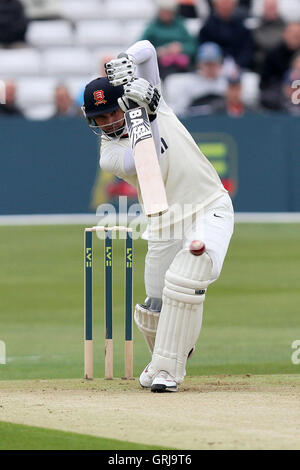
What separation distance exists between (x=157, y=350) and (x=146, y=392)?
0.88 feet

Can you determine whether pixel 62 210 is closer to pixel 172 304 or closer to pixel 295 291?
pixel 295 291

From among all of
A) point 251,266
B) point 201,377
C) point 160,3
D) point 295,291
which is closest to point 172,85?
point 160,3

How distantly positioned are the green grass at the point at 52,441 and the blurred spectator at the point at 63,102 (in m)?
13.3

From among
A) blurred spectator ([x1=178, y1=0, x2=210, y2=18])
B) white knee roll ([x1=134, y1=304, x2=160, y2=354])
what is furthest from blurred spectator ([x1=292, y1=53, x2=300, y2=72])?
white knee roll ([x1=134, y1=304, x2=160, y2=354])

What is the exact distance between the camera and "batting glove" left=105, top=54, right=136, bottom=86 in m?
6.59

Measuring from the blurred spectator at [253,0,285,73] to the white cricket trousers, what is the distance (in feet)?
44.2

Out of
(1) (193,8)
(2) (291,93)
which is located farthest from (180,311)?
(1) (193,8)

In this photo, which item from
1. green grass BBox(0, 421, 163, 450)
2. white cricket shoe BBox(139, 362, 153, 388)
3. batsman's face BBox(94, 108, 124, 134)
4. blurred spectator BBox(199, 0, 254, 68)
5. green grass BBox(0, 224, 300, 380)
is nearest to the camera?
green grass BBox(0, 421, 163, 450)

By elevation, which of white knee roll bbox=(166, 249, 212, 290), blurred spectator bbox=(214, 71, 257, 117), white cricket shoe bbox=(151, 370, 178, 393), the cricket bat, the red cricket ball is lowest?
blurred spectator bbox=(214, 71, 257, 117)

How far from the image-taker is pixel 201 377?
8.07 metres

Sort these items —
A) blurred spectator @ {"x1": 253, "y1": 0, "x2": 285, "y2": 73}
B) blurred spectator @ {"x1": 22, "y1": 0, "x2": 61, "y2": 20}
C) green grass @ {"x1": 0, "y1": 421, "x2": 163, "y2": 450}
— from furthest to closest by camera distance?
blurred spectator @ {"x1": 22, "y1": 0, "x2": 61, "y2": 20}
blurred spectator @ {"x1": 253, "y1": 0, "x2": 285, "y2": 73}
green grass @ {"x1": 0, "y1": 421, "x2": 163, "y2": 450}

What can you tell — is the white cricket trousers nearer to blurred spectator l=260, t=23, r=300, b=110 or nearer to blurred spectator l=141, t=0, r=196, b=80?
blurred spectator l=260, t=23, r=300, b=110

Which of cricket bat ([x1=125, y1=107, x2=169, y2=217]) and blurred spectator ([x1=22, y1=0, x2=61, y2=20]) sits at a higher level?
cricket bat ([x1=125, y1=107, x2=169, y2=217])

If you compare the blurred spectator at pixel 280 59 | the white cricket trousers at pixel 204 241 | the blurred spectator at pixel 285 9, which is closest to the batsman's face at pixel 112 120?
the white cricket trousers at pixel 204 241
